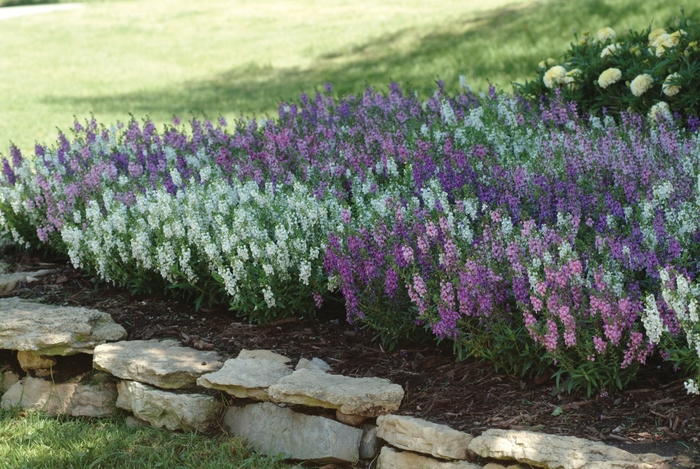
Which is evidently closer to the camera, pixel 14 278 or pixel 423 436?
pixel 423 436

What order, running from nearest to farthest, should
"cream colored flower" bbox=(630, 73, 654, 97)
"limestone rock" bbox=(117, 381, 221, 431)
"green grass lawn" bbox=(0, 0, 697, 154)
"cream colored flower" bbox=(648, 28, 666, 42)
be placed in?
"limestone rock" bbox=(117, 381, 221, 431) < "cream colored flower" bbox=(630, 73, 654, 97) < "cream colored flower" bbox=(648, 28, 666, 42) < "green grass lawn" bbox=(0, 0, 697, 154)

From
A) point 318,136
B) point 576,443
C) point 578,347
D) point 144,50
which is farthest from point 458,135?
point 144,50

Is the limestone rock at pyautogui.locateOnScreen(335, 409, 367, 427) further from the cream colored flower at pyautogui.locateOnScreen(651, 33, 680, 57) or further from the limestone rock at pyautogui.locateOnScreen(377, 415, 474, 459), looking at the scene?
the cream colored flower at pyautogui.locateOnScreen(651, 33, 680, 57)

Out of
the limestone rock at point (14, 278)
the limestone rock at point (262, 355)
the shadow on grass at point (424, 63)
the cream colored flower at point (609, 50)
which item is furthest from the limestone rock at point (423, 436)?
the shadow on grass at point (424, 63)

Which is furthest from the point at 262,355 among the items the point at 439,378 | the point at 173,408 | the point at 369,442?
the point at 439,378

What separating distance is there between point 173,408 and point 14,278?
241 centimetres

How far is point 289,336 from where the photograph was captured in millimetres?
5141

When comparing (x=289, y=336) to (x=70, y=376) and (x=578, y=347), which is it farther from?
(x=578, y=347)

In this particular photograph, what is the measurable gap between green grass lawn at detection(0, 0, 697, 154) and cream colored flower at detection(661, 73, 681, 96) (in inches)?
97.6

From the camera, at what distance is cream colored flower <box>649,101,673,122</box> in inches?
263

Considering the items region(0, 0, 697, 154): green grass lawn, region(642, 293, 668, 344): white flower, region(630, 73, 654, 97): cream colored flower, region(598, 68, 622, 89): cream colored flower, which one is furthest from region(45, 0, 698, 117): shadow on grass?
region(642, 293, 668, 344): white flower

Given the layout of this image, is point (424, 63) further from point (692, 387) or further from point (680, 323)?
point (692, 387)

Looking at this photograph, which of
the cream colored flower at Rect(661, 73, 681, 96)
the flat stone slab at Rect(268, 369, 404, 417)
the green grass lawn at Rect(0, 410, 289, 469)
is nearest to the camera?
the flat stone slab at Rect(268, 369, 404, 417)

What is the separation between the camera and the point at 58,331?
5129mm
